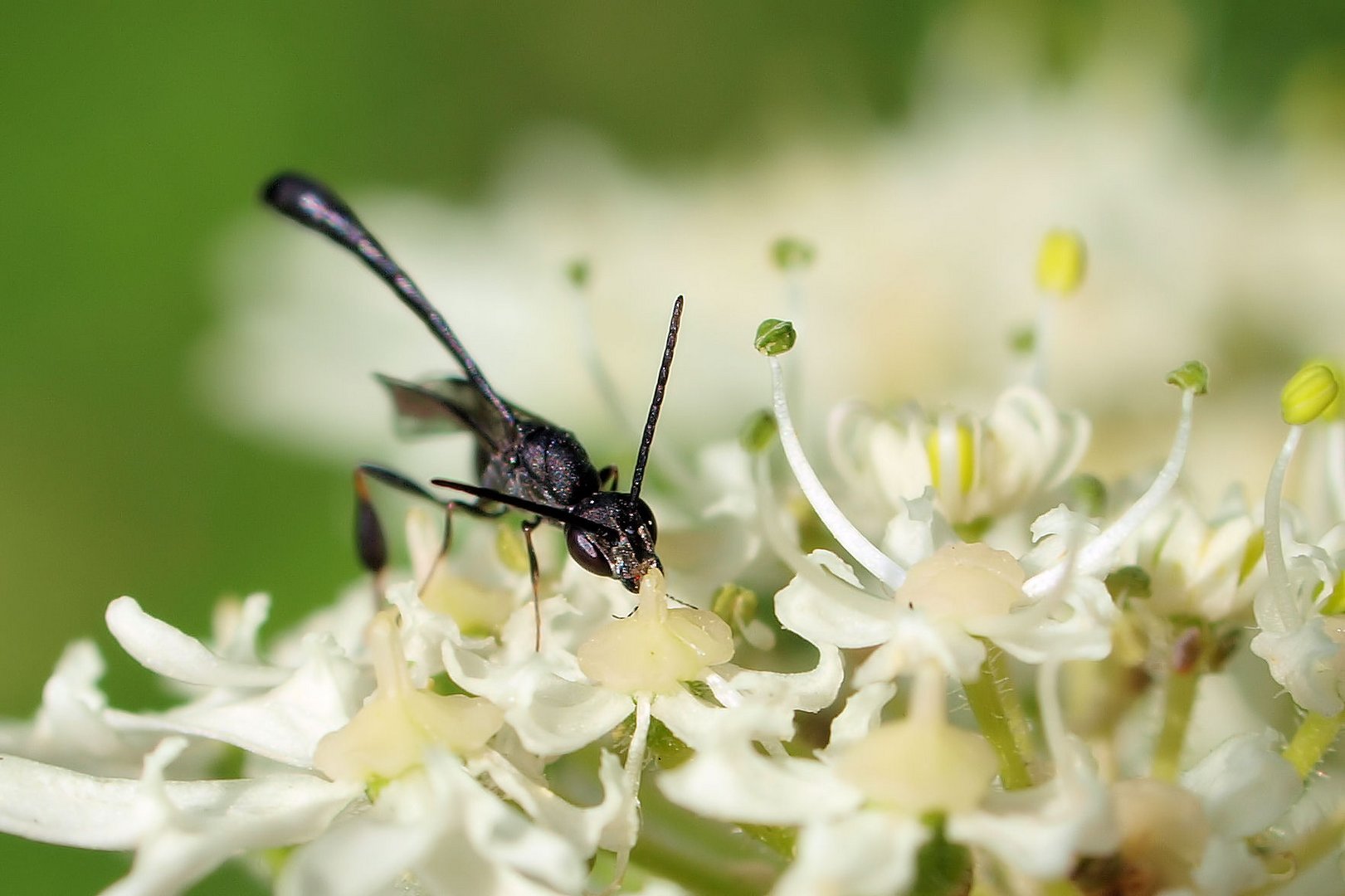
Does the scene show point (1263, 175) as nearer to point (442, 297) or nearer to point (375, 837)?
point (442, 297)

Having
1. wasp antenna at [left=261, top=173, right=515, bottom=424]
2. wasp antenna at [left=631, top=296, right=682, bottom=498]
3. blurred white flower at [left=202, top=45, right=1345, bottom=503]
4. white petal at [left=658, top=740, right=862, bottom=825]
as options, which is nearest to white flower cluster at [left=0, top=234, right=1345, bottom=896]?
white petal at [left=658, top=740, right=862, bottom=825]

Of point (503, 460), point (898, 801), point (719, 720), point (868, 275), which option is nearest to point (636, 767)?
point (719, 720)

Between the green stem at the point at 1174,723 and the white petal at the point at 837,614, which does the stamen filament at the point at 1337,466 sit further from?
the white petal at the point at 837,614

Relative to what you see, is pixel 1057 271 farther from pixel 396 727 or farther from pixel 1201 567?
pixel 396 727

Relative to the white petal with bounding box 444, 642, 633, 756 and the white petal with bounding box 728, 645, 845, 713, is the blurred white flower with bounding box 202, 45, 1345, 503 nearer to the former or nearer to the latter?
the white petal with bounding box 728, 645, 845, 713

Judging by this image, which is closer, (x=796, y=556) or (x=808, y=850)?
(x=808, y=850)

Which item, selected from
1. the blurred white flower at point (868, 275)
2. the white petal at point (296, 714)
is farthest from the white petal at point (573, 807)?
the blurred white flower at point (868, 275)

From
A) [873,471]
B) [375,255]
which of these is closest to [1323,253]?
[873,471]
